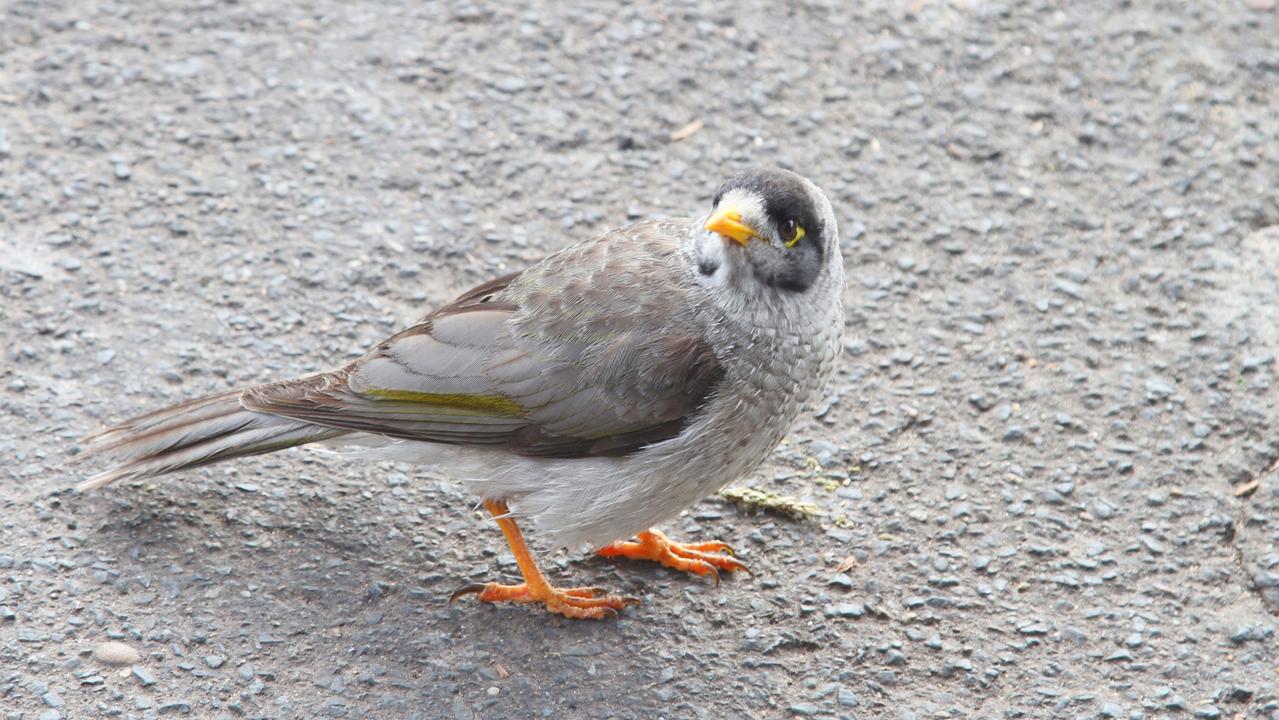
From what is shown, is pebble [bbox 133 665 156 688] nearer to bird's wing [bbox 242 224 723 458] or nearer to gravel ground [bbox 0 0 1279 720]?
gravel ground [bbox 0 0 1279 720]

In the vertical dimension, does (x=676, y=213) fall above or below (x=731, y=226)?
below

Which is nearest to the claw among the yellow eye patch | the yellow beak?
the yellow beak

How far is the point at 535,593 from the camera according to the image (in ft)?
16.0

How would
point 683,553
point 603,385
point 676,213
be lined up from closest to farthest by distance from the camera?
point 603,385
point 683,553
point 676,213

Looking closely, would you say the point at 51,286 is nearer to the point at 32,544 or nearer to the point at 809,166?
the point at 32,544

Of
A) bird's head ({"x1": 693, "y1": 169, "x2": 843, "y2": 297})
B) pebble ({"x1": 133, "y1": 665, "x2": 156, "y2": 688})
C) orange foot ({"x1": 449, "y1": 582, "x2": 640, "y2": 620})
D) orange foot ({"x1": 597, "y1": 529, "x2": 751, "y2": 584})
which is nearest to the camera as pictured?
pebble ({"x1": 133, "y1": 665, "x2": 156, "y2": 688})

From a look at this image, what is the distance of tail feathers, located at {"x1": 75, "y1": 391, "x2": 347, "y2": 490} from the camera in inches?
193

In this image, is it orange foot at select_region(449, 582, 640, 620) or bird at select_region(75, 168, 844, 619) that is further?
orange foot at select_region(449, 582, 640, 620)

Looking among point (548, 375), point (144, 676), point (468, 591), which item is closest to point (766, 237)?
point (548, 375)

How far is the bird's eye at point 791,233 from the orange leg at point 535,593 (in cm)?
135

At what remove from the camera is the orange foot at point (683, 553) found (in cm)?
507

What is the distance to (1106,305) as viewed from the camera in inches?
243

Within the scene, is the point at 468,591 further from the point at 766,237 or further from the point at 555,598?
the point at 766,237

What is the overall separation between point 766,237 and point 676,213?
195 centimetres
